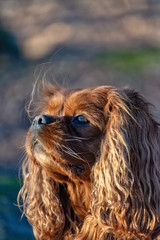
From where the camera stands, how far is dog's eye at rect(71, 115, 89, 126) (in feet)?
10.1

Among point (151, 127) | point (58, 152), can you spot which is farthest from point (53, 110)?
point (151, 127)

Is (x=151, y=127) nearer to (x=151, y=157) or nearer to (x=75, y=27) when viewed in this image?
(x=151, y=157)

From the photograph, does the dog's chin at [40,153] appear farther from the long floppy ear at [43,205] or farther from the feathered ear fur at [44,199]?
the long floppy ear at [43,205]

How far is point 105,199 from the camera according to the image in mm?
3021

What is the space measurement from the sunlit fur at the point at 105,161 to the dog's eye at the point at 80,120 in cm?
3

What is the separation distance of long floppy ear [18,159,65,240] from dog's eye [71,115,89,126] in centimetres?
50

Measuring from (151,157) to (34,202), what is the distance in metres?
0.96

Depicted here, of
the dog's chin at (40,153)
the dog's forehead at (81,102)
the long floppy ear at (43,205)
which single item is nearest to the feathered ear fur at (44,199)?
the long floppy ear at (43,205)

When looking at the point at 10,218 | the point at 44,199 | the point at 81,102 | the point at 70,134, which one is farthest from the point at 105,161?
the point at 10,218

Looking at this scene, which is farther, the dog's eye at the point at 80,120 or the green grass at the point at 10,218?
the green grass at the point at 10,218

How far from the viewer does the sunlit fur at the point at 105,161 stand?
2.95 metres

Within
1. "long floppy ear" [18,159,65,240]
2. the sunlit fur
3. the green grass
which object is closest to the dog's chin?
the sunlit fur

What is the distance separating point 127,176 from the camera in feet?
9.77

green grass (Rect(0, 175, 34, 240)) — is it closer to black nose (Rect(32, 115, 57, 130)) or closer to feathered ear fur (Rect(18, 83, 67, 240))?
feathered ear fur (Rect(18, 83, 67, 240))
